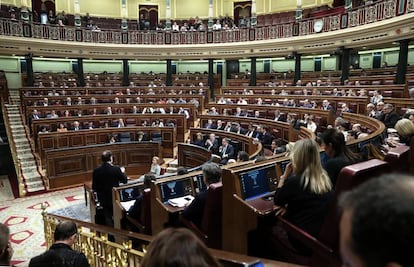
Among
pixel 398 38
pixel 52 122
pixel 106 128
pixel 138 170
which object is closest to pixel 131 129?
pixel 106 128

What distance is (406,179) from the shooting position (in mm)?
684

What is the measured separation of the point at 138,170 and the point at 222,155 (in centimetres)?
279

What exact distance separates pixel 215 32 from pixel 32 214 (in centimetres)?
1295

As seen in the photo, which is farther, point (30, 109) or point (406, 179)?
point (30, 109)

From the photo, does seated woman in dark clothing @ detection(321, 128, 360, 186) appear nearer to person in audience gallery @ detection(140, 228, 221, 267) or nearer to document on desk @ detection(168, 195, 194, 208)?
document on desk @ detection(168, 195, 194, 208)

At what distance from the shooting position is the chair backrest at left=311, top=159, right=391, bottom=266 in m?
1.69

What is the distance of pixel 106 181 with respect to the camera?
4.98 meters

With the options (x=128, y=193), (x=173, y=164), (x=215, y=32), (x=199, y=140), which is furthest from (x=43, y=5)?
(x=128, y=193)

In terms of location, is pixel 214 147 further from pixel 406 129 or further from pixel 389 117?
pixel 406 129

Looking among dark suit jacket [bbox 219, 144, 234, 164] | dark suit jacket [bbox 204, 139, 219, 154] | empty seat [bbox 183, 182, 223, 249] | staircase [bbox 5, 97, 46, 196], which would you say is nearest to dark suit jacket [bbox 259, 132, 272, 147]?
dark suit jacket [bbox 219, 144, 234, 164]

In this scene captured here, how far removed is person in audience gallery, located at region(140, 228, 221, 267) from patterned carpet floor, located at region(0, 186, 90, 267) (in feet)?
15.4

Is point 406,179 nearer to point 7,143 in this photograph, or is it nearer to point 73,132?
point 73,132

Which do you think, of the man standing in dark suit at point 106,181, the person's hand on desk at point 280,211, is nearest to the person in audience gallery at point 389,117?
the person's hand on desk at point 280,211

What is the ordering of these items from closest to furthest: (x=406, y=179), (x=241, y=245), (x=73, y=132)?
(x=406, y=179) < (x=241, y=245) < (x=73, y=132)
